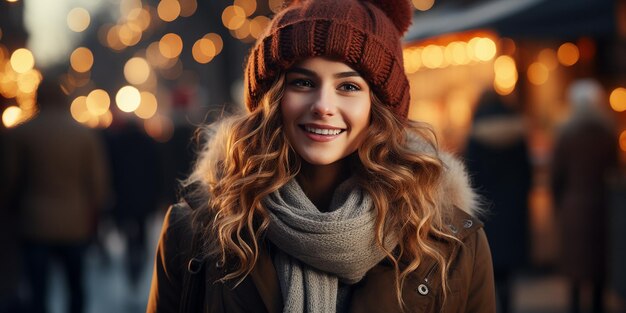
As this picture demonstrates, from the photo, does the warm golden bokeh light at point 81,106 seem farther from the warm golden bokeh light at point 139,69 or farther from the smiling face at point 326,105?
the smiling face at point 326,105

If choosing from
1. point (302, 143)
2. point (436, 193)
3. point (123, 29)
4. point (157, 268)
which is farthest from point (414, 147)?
point (123, 29)

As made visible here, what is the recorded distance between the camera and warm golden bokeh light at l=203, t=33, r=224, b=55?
27450mm

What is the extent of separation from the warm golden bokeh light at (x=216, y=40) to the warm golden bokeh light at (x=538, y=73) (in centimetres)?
1472

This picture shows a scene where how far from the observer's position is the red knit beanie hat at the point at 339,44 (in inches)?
113

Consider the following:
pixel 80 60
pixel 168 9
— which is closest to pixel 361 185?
pixel 168 9

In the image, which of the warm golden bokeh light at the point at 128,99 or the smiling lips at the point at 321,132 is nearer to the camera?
the smiling lips at the point at 321,132

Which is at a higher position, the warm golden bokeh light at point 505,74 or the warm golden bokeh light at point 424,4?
the warm golden bokeh light at point 424,4

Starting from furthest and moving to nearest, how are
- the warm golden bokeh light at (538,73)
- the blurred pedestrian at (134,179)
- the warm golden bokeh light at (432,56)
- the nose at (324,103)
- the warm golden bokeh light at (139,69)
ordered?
the warm golden bokeh light at (139,69) < the warm golden bokeh light at (432,56) < the warm golden bokeh light at (538,73) < the blurred pedestrian at (134,179) < the nose at (324,103)

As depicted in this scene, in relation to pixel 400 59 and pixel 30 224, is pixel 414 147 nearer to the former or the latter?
pixel 400 59

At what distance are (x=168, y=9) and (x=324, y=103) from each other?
82.0 ft

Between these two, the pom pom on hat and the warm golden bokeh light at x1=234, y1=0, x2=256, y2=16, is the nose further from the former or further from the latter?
the warm golden bokeh light at x1=234, y1=0, x2=256, y2=16

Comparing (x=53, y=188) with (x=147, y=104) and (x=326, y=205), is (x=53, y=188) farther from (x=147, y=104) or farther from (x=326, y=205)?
(x=147, y=104)

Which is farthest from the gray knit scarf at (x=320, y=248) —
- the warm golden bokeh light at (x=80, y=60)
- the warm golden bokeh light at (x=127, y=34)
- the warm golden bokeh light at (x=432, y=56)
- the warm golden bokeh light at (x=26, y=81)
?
the warm golden bokeh light at (x=80, y=60)

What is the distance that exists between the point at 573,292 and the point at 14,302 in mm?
4999
